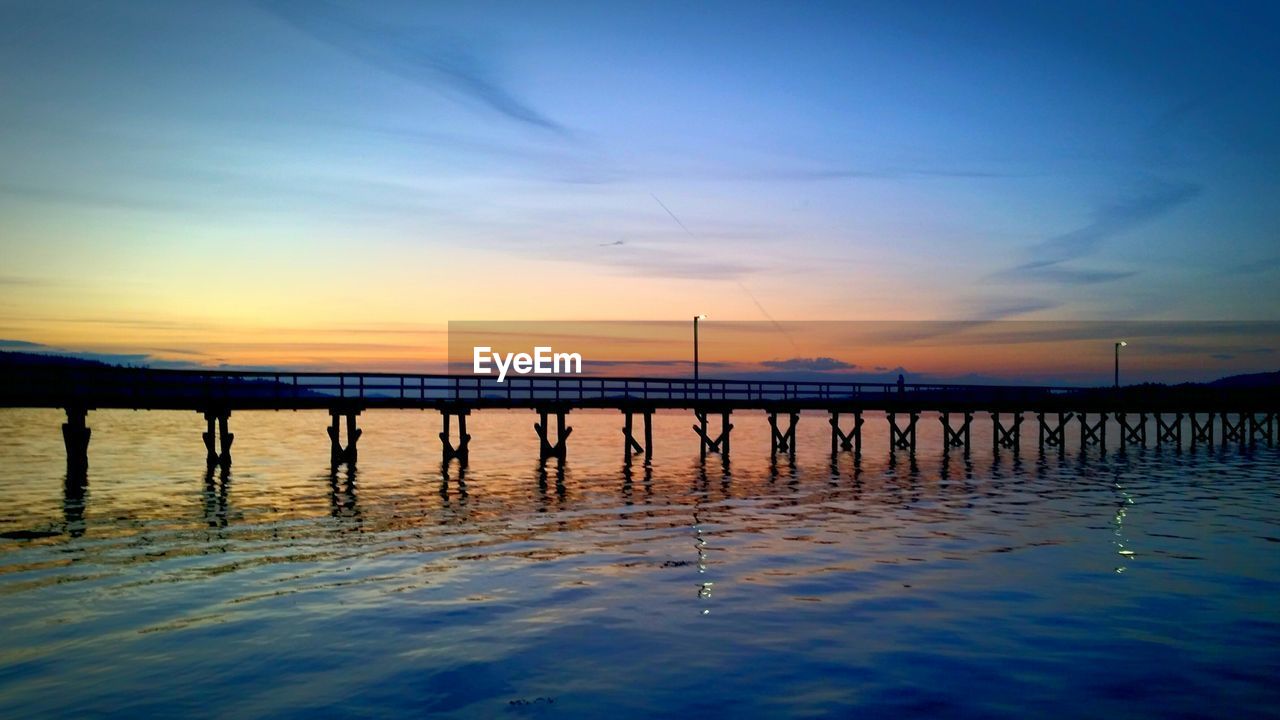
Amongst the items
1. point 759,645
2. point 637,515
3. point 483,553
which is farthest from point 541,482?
point 759,645

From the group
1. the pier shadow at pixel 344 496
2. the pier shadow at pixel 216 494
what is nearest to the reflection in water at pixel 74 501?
the pier shadow at pixel 216 494

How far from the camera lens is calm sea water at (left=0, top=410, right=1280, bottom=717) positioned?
984 centimetres

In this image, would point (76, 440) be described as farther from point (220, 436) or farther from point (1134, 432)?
point (1134, 432)

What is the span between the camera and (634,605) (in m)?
13.8

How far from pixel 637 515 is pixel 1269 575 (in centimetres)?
1378

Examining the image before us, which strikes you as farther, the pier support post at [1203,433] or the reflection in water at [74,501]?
the pier support post at [1203,433]

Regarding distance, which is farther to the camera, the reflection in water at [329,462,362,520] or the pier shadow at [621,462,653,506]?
the pier shadow at [621,462,653,506]

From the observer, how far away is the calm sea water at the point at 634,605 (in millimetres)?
9836

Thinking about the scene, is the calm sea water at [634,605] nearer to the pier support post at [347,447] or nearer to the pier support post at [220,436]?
the pier support post at [220,436]

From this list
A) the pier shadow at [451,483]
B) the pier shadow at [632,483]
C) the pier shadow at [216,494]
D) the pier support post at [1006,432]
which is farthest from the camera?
the pier support post at [1006,432]

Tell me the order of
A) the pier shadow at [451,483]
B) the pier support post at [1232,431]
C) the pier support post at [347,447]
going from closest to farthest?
1. the pier shadow at [451,483]
2. the pier support post at [347,447]
3. the pier support post at [1232,431]

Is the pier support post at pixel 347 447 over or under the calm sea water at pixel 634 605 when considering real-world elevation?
over

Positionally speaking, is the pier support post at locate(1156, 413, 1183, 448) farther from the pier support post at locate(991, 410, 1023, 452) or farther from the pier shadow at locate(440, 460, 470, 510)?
the pier shadow at locate(440, 460, 470, 510)

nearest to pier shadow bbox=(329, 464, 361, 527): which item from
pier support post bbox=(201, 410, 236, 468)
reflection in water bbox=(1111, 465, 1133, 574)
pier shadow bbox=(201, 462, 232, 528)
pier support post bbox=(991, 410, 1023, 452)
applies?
pier shadow bbox=(201, 462, 232, 528)
